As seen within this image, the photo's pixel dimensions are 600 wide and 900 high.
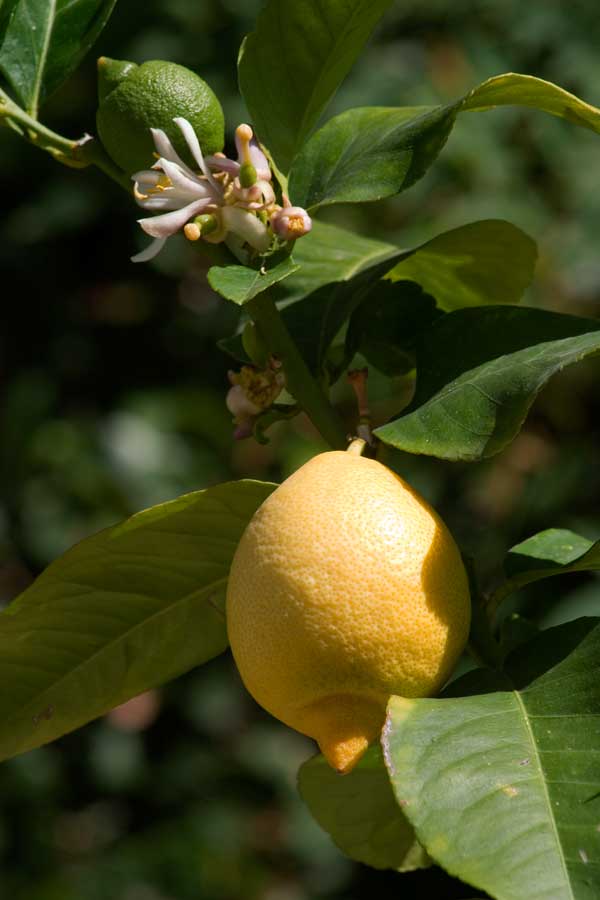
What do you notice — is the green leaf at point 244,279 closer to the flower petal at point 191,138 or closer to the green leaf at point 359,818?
the flower petal at point 191,138

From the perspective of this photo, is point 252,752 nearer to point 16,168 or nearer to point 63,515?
→ point 63,515

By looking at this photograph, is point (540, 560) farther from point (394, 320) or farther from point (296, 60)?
point (296, 60)

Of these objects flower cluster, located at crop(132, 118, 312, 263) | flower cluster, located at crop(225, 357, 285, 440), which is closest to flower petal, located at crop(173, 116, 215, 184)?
flower cluster, located at crop(132, 118, 312, 263)

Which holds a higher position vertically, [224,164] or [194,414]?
[224,164]

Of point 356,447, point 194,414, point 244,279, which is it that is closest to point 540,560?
point 356,447

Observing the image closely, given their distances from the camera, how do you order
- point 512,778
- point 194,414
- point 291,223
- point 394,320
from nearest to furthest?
point 512,778, point 291,223, point 394,320, point 194,414

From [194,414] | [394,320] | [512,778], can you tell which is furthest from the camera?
[194,414]
